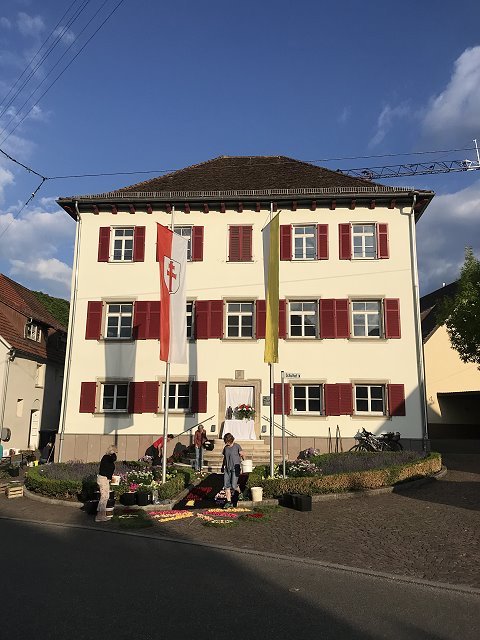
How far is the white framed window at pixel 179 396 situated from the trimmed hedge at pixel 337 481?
6.57 m

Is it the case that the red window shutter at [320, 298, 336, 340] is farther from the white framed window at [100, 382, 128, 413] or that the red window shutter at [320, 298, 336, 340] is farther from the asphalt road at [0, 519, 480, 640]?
the asphalt road at [0, 519, 480, 640]

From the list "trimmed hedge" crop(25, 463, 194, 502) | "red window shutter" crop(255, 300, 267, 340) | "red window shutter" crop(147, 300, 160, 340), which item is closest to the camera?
"trimmed hedge" crop(25, 463, 194, 502)

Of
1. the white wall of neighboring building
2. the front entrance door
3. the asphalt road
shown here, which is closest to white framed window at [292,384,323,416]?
the white wall of neighboring building

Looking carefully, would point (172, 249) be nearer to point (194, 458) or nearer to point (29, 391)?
point (194, 458)

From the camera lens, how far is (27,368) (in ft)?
87.1

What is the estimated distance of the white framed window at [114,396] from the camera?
21172 mm

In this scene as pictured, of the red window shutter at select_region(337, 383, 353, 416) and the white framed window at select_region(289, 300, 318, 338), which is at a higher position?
the white framed window at select_region(289, 300, 318, 338)

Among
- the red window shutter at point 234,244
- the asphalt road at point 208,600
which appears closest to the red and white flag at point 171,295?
the red window shutter at point 234,244

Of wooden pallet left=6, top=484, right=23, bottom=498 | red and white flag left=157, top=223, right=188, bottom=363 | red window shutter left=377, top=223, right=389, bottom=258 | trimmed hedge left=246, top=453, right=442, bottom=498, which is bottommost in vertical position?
wooden pallet left=6, top=484, right=23, bottom=498

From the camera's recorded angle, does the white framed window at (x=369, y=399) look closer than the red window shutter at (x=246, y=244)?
Yes

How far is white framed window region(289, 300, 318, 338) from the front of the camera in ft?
69.5

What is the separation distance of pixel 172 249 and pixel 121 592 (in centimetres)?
1111

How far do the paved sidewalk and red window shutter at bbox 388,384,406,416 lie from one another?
5.97m

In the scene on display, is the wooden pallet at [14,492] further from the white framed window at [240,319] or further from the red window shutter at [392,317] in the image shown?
the red window shutter at [392,317]
